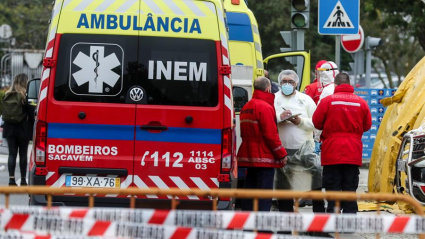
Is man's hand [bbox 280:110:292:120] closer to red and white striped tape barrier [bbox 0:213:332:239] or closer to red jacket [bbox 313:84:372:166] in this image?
red jacket [bbox 313:84:372:166]

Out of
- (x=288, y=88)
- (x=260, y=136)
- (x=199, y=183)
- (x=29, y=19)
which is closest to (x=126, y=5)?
(x=199, y=183)

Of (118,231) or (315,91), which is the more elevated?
(315,91)

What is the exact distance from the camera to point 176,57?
29.4 feet

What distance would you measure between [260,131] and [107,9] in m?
2.09

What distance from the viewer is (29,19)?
55.9 metres

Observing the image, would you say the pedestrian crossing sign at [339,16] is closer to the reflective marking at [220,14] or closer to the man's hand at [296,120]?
the man's hand at [296,120]

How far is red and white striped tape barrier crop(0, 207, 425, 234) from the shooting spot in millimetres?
5965

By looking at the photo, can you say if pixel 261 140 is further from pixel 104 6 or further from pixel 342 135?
pixel 104 6

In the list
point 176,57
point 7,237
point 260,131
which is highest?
point 176,57

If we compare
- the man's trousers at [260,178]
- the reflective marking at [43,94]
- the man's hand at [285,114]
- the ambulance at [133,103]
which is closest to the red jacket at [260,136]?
the man's trousers at [260,178]

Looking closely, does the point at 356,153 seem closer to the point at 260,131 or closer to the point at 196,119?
the point at 260,131

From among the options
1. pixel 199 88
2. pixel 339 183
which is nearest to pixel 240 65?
pixel 339 183

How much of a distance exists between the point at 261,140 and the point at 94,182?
6.31 ft

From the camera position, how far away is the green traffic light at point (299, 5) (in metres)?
15.6
